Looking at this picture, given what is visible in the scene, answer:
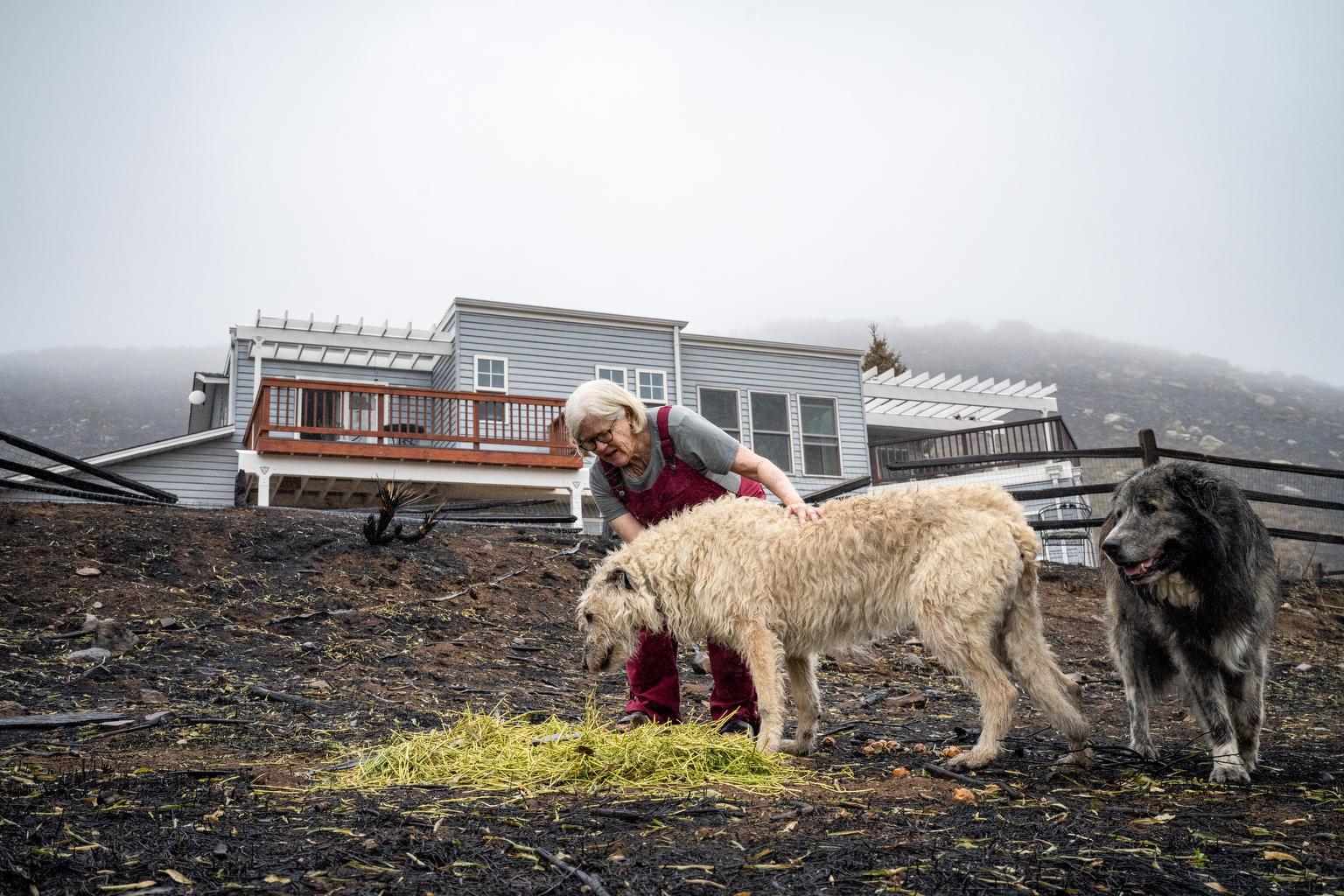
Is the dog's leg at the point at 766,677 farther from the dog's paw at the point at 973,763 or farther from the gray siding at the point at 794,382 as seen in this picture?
the gray siding at the point at 794,382

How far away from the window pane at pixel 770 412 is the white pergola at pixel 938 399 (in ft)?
10.9

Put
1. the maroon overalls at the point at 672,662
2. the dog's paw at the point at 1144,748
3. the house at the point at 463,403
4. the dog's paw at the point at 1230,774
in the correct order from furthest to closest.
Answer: the house at the point at 463,403 → the maroon overalls at the point at 672,662 → the dog's paw at the point at 1144,748 → the dog's paw at the point at 1230,774

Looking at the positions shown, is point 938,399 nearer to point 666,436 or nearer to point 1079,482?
point 1079,482

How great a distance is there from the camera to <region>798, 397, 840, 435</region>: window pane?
2397 centimetres

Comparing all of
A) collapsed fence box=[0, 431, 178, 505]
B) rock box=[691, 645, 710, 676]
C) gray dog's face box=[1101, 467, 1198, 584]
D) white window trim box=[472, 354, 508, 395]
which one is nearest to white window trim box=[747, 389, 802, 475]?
white window trim box=[472, 354, 508, 395]

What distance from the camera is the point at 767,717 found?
469 cm

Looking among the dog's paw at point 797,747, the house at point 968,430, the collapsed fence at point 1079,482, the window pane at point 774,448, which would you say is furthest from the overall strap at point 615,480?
the window pane at point 774,448

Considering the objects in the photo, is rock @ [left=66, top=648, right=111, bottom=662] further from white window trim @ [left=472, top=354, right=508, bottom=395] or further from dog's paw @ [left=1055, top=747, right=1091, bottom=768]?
white window trim @ [left=472, top=354, right=508, bottom=395]

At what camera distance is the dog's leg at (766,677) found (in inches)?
183

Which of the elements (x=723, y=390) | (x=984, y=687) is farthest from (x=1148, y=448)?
(x=723, y=390)

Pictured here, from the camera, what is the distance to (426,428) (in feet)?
62.5

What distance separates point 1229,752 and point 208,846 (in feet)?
14.3

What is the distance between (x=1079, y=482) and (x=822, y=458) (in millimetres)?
6345

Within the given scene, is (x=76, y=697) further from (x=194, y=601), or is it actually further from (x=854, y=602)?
(x=854, y=602)
